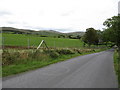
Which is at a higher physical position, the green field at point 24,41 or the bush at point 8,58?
the green field at point 24,41

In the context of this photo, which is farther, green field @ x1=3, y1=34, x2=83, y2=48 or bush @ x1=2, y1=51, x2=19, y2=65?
green field @ x1=3, y1=34, x2=83, y2=48

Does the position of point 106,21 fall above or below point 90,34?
above

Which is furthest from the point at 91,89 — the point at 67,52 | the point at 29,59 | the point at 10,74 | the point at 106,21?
the point at 106,21

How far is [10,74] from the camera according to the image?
8016 mm

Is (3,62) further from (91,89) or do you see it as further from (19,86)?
(91,89)

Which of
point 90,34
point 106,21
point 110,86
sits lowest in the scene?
point 110,86

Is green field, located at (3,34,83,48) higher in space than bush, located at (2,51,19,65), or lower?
higher

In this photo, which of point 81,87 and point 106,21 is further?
point 106,21

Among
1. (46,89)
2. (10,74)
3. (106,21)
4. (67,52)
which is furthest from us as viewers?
(106,21)

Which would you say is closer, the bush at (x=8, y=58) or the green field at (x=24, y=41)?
the bush at (x=8, y=58)

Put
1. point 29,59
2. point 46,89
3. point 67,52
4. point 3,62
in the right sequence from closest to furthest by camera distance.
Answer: point 46,89, point 3,62, point 29,59, point 67,52

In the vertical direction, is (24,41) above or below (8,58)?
above

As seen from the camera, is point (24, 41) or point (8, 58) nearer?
point (8, 58)

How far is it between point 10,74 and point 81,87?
4.08 m
